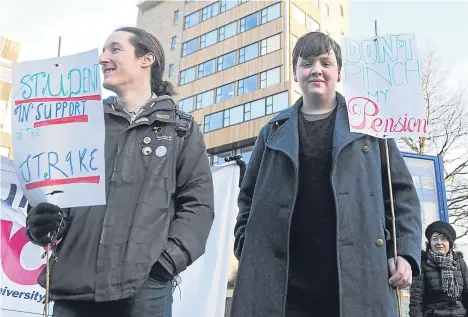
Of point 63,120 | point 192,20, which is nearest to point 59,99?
point 63,120

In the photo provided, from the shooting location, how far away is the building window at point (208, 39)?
37406 mm

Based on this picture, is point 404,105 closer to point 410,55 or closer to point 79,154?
point 410,55

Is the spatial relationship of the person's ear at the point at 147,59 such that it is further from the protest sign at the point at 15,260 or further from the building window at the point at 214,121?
the building window at the point at 214,121

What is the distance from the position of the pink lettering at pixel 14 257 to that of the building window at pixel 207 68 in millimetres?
32159

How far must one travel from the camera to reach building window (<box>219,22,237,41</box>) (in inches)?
1427

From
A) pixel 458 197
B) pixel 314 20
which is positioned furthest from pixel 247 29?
pixel 458 197

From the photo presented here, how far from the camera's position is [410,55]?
9.71 feet

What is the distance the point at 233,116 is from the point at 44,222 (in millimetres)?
32038

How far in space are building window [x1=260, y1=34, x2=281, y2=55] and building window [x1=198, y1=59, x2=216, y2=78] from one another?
420 cm

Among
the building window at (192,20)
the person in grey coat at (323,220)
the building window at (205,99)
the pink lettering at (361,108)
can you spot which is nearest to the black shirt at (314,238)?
the person in grey coat at (323,220)

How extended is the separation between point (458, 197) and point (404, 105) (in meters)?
13.8

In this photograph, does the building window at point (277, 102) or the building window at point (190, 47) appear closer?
the building window at point (277, 102)

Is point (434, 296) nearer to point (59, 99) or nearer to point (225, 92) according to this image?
point (59, 99)

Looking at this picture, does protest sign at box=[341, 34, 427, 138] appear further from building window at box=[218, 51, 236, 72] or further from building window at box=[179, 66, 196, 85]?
building window at box=[179, 66, 196, 85]
